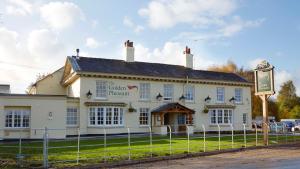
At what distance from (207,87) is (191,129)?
5930 millimetres

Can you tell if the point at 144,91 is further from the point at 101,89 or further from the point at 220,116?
the point at 220,116

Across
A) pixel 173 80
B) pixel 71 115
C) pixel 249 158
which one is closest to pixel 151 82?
pixel 173 80

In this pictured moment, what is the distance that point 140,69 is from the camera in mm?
37625

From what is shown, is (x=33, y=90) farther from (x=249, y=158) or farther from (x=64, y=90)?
(x=249, y=158)

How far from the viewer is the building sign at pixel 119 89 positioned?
113ft

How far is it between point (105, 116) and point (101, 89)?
2.56 metres

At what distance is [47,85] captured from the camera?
129ft

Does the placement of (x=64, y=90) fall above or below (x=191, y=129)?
above

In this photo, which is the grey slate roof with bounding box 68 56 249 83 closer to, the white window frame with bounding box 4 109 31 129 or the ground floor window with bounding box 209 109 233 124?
the ground floor window with bounding box 209 109 233 124

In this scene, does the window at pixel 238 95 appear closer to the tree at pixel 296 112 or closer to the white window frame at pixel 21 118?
the white window frame at pixel 21 118

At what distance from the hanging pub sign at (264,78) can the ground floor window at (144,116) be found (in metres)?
14.4

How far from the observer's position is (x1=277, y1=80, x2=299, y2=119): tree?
74.9m

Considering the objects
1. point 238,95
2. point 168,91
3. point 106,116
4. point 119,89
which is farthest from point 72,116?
point 238,95

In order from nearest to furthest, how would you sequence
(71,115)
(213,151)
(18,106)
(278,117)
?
(213,151), (18,106), (71,115), (278,117)
